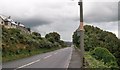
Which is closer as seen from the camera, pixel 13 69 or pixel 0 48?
pixel 13 69

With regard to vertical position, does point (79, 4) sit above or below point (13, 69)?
above

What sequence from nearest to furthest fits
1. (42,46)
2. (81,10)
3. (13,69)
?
(81,10) → (13,69) → (42,46)

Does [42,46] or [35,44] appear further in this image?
[42,46]

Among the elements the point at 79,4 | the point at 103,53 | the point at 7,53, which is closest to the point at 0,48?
the point at 7,53

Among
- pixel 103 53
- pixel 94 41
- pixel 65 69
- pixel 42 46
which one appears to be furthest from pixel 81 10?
pixel 42 46

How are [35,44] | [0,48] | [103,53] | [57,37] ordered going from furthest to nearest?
[57,37] → [35,44] → [0,48] → [103,53]

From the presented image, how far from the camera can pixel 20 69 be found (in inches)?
833

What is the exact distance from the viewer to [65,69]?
21.3m

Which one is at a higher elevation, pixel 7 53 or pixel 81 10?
pixel 81 10

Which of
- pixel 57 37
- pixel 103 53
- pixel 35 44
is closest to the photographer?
pixel 103 53

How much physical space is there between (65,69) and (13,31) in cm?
3440

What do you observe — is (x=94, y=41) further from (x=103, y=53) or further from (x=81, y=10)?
(x=81, y=10)

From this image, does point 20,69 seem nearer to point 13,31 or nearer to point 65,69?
point 65,69

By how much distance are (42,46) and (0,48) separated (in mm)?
40084
